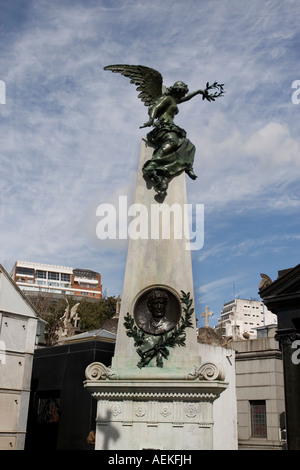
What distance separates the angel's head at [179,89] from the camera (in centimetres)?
1211

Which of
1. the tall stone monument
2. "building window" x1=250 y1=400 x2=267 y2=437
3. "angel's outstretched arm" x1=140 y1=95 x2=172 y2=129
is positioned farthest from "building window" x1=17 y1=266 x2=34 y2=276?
the tall stone monument

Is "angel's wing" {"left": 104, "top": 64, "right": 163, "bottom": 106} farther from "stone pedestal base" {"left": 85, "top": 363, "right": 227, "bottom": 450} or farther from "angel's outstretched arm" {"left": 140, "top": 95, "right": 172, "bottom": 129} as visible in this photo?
"stone pedestal base" {"left": 85, "top": 363, "right": 227, "bottom": 450}

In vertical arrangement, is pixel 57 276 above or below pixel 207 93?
above

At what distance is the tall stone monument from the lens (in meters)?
9.48

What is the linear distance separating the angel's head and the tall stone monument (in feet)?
0.08

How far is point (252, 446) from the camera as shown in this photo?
19.8 metres

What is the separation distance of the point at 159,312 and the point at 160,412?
1977mm

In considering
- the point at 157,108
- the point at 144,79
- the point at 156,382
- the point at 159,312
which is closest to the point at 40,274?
the point at 144,79

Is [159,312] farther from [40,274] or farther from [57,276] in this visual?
[40,274]

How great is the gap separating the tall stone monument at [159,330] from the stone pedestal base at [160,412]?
0.06 ft

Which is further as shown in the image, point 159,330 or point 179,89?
point 179,89

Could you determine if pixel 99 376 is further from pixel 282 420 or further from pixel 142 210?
pixel 282 420

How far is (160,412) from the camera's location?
958 cm
